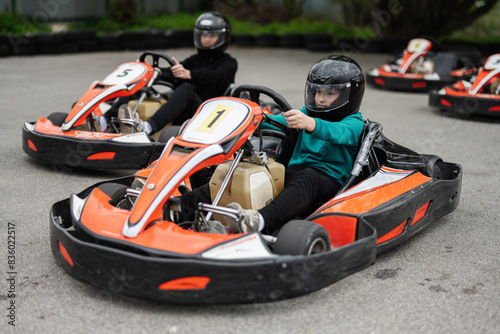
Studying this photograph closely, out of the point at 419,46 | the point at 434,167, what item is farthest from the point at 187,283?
the point at 419,46

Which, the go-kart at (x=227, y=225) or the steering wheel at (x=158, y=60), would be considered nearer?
the go-kart at (x=227, y=225)

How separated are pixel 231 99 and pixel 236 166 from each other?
31cm

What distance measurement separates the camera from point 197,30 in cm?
521

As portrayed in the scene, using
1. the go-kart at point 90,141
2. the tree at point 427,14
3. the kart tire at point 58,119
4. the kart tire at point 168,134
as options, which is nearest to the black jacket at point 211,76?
the go-kart at point 90,141

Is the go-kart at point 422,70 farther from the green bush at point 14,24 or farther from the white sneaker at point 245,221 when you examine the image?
the green bush at point 14,24

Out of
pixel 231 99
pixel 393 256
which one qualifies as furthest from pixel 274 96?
pixel 393 256

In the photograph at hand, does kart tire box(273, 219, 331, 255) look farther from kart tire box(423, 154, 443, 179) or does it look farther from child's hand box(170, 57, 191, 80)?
child's hand box(170, 57, 191, 80)

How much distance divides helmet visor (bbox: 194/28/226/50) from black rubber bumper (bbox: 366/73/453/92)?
392 centimetres

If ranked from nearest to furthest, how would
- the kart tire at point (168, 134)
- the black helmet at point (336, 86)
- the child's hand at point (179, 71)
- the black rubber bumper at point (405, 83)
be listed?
the black helmet at point (336, 86), the kart tire at point (168, 134), the child's hand at point (179, 71), the black rubber bumper at point (405, 83)

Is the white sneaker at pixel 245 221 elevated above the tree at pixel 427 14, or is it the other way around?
the white sneaker at pixel 245 221

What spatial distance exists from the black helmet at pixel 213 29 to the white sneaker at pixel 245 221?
→ 2670mm

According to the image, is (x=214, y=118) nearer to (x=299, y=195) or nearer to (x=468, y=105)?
(x=299, y=195)

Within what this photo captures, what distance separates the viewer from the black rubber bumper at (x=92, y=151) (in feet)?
14.1

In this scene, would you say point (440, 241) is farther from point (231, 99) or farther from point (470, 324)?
point (231, 99)
